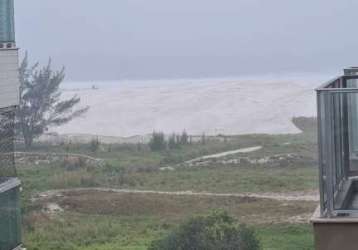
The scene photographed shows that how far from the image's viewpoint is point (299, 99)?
123 ft

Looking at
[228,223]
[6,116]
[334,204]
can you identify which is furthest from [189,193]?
[334,204]

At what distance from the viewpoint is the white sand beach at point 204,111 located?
115 ft

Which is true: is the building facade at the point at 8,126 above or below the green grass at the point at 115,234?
above

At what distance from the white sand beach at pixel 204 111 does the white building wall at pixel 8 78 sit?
25172 mm

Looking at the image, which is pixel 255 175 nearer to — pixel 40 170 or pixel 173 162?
pixel 173 162

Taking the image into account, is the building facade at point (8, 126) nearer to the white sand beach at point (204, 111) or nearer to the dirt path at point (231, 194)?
the dirt path at point (231, 194)

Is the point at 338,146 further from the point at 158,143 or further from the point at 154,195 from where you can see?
the point at 158,143

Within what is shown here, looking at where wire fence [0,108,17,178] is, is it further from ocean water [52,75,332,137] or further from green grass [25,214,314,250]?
ocean water [52,75,332,137]

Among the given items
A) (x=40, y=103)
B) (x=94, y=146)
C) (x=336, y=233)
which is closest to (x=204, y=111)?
(x=40, y=103)

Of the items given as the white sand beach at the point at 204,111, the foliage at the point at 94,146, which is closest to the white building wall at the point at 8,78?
the foliage at the point at 94,146

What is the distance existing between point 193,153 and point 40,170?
200 inches

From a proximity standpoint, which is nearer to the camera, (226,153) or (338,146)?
(338,146)

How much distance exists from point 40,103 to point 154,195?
46.0 ft

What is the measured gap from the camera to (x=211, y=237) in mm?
10234
